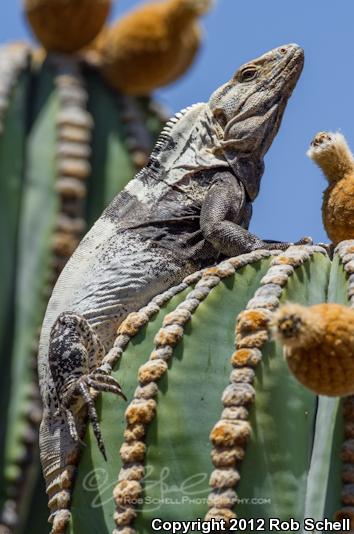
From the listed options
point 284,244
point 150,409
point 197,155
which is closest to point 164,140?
point 197,155

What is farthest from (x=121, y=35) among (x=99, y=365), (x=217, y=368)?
(x=217, y=368)

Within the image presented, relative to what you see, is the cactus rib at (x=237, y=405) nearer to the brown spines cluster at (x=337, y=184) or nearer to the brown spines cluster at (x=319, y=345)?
the brown spines cluster at (x=319, y=345)

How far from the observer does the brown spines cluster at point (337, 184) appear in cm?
532

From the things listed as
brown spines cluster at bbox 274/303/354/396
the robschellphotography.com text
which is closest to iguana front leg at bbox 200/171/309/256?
the robschellphotography.com text

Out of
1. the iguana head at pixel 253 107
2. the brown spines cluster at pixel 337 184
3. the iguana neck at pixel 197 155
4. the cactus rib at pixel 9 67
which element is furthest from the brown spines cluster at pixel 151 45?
the brown spines cluster at pixel 337 184

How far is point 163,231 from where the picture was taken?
6023mm

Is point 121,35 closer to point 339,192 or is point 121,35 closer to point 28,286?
point 28,286

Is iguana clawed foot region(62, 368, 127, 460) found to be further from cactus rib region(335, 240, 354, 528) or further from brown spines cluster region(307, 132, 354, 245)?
brown spines cluster region(307, 132, 354, 245)

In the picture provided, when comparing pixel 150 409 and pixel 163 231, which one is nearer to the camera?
pixel 150 409

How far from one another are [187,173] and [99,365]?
38.0 inches

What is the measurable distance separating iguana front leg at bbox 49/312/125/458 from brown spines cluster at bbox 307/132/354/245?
0.84 metres

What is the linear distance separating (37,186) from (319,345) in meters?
6.48

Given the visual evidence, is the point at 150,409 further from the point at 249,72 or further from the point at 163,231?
the point at 249,72

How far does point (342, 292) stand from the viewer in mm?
4805
